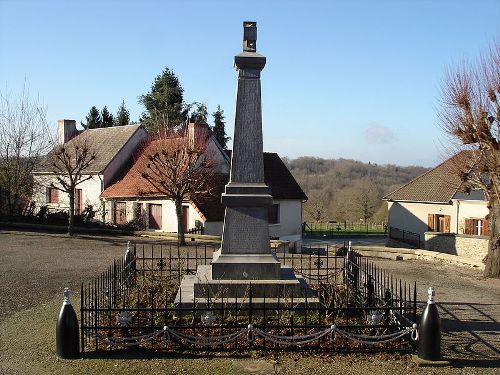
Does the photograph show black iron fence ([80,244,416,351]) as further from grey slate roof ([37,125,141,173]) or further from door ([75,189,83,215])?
door ([75,189,83,215])

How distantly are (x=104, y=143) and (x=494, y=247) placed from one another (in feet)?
81.3

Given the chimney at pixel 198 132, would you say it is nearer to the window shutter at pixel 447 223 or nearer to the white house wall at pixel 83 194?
the white house wall at pixel 83 194

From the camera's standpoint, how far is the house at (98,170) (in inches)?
1211

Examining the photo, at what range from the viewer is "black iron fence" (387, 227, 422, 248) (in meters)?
32.1

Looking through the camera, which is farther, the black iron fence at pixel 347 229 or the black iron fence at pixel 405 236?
the black iron fence at pixel 347 229

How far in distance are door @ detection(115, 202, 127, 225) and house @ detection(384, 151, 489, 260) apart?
16.8 m

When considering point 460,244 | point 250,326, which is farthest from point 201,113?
point 250,326

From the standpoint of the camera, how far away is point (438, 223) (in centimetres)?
3162

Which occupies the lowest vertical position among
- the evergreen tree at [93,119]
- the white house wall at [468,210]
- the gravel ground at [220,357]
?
the gravel ground at [220,357]

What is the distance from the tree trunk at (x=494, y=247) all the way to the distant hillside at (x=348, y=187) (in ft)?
131

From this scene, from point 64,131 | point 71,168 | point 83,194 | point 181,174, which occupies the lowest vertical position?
point 83,194

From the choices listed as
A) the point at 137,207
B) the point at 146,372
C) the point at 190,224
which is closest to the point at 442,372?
the point at 146,372

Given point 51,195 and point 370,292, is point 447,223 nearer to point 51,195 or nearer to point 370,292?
point 370,292

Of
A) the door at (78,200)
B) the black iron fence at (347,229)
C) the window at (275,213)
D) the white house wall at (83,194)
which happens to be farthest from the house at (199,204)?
the black iron fence at (347,229)
